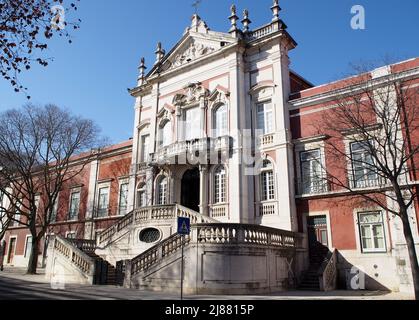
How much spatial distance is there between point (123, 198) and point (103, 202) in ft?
8.37

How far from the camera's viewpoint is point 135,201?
26.3 m

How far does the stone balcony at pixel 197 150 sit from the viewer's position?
21.7 m

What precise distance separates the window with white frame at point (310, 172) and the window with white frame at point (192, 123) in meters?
7.24

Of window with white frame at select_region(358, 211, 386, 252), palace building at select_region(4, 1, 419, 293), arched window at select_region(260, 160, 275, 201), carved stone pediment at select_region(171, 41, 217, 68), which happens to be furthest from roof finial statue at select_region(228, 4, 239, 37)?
window with white frame at select_region(358, 211, 386, 252)

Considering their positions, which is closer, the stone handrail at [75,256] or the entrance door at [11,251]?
the stone handrail at [75,256]

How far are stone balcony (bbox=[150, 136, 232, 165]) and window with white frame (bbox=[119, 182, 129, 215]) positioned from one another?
6224 millimetres

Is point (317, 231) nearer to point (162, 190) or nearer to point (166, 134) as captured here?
point (162, 190)

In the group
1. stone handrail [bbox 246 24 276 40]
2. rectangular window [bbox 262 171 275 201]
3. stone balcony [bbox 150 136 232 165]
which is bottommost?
rectangular window [bbox 262 171 275 201]

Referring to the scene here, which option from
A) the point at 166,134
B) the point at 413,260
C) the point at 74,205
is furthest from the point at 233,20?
the point at 74,205

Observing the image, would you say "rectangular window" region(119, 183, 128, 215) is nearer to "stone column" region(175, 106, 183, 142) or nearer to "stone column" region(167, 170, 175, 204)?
"stone column" region(167, 170, 175, 204)

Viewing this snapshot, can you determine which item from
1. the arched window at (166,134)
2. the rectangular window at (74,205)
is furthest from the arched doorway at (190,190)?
the rectangular window at (74,205)

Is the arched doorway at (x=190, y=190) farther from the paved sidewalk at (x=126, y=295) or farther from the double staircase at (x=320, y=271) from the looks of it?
the paved sidewalk at (x=126, y=295)

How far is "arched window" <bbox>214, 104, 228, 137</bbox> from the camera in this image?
2291 centimetres

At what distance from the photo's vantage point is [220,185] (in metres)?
21.9
